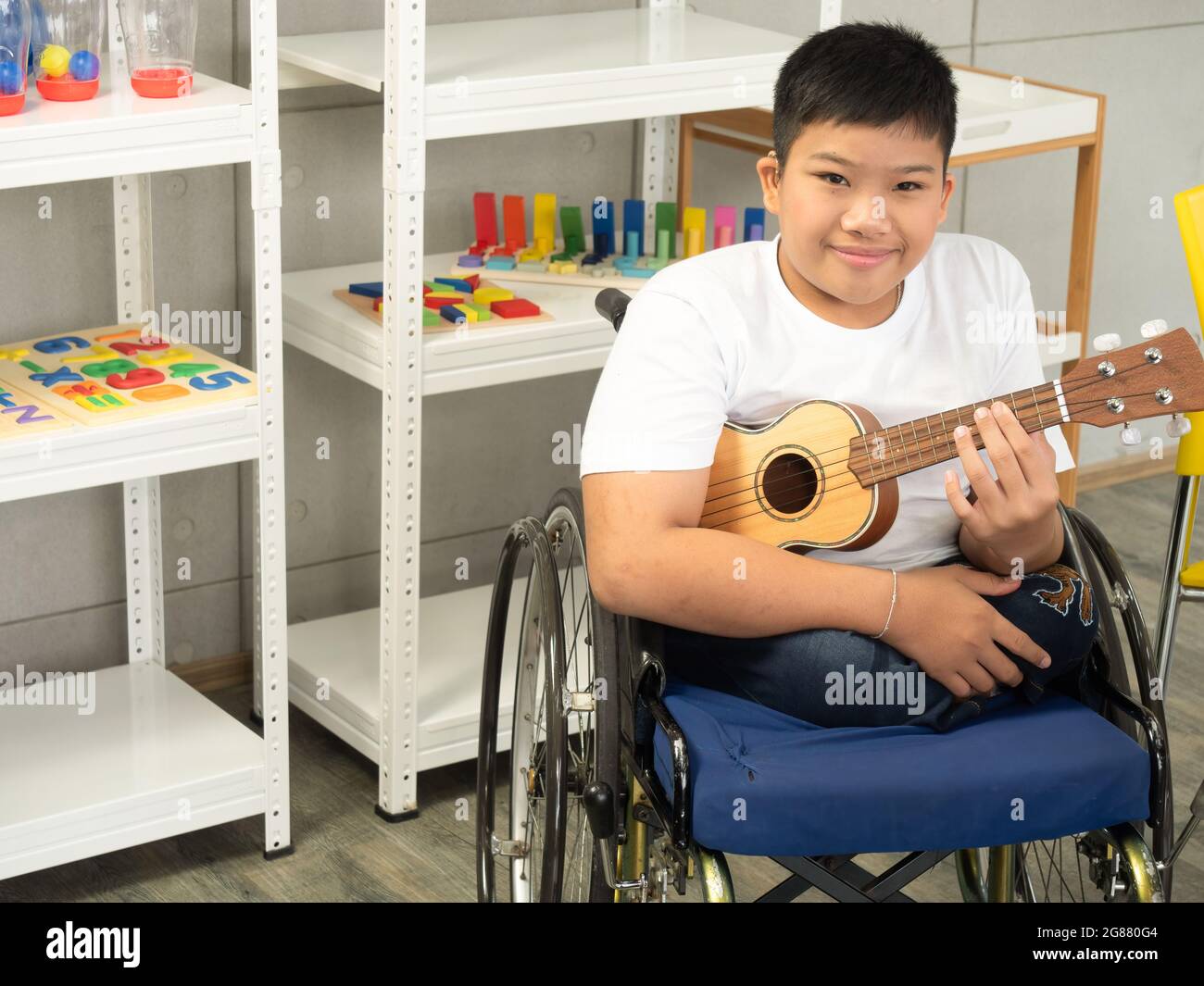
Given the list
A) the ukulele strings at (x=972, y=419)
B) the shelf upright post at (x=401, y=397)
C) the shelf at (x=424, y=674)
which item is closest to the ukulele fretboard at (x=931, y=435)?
the ukulele strings at (x=972, y=419)

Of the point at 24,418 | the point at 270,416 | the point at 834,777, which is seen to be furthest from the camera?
the point at 270,416

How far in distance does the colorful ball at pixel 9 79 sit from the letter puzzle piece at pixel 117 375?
0.40 m

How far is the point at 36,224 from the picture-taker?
2.41 meters

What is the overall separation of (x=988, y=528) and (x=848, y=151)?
1.28 feet

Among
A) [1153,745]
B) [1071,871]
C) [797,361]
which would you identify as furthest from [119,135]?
[1071,871]

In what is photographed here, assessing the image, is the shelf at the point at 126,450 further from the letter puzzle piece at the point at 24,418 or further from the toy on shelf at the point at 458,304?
the toy on shelf at the point at 458,304

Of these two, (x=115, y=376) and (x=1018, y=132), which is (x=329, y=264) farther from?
(x=1018, y=132)

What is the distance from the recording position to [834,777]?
4.79ft

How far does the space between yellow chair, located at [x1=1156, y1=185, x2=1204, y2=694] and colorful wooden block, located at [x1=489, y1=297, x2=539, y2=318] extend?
3.02 feet

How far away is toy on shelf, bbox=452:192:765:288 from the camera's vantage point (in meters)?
2.62

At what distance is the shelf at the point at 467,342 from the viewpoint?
229 centimetres

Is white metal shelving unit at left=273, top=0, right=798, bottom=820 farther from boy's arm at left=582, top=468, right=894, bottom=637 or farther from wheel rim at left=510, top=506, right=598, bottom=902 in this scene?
boy's arm at left=582, top=468, right=894, bottom=637

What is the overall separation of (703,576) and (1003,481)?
298 mm
